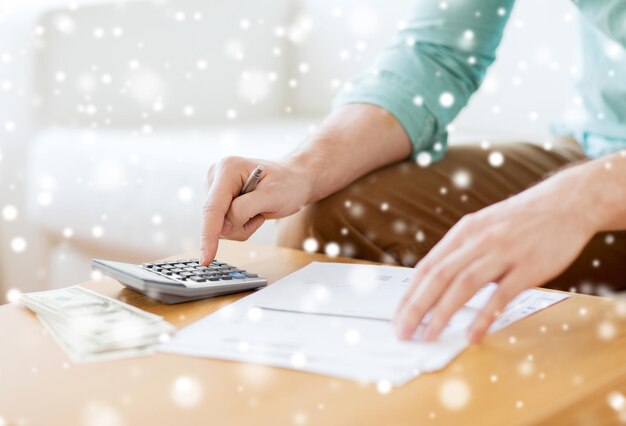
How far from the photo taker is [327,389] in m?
0.56

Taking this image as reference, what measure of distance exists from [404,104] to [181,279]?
18.7 inches

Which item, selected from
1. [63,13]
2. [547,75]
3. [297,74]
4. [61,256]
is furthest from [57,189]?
[547,75]

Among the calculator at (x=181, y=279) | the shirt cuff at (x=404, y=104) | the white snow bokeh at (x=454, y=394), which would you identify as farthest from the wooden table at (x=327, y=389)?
the shirt cuff at (x=404, y=104)

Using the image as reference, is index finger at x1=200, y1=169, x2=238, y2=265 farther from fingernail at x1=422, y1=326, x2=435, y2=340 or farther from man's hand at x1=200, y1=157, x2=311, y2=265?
fingernail at x1=422, y1=326, x2=435, y2=340

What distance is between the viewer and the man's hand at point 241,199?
838 millimetres

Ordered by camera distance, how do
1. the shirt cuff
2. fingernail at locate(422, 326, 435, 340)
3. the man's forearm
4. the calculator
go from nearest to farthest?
fingernail at locate(422, 326, 435, 340) < the calculator < the man's forearm < the shirt cuff

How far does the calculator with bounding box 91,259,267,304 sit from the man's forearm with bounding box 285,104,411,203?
0.19 meters

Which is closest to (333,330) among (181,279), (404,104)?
(181,279)

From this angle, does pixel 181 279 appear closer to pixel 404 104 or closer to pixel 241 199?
pixel 241 199

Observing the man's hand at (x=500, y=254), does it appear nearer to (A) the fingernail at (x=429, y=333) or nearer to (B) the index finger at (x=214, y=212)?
(A) the fingernail at (x=429, y=333)

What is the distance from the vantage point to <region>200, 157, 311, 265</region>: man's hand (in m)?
0.84

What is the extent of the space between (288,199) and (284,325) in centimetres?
26

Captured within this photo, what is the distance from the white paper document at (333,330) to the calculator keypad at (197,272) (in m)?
0.03

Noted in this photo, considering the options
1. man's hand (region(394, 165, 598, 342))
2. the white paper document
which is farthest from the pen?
man's hand (region(394, 165, 598, 342))
